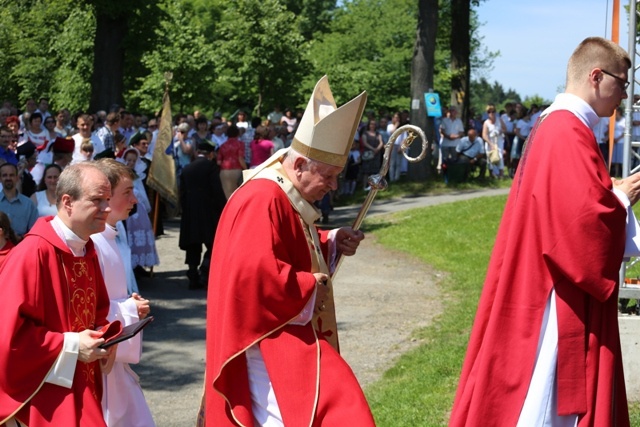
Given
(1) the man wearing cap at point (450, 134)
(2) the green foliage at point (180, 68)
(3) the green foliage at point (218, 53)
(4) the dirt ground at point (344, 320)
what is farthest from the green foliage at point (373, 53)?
(4) the dirt ground at point (344, 320)

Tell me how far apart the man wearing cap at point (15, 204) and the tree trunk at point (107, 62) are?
14.7 m

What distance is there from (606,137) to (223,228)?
17773 millimetres

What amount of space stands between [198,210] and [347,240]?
8.15m

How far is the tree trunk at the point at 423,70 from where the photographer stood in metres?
22.9

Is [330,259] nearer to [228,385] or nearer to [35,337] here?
[228,385]

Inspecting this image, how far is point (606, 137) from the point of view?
21438 millimetres

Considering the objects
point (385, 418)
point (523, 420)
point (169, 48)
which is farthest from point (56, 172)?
point (169, 48)


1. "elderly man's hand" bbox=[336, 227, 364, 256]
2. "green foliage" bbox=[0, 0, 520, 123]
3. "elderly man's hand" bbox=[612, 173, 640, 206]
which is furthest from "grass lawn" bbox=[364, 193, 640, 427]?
"green foliage" bbox=[0, 0, 520, 123]

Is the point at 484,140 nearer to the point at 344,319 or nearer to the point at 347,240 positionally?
the point at 344,319

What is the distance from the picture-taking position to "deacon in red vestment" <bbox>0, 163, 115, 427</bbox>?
Answer: 15.1 feet

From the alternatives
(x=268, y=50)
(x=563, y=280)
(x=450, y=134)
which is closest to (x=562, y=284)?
(x=563, y=280)

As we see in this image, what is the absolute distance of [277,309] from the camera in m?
4.72

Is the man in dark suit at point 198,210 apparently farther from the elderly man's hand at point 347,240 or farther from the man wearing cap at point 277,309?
the man wearing cap at point 277,309

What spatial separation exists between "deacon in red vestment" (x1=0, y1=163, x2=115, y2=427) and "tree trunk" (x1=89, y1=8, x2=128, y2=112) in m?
19.3
